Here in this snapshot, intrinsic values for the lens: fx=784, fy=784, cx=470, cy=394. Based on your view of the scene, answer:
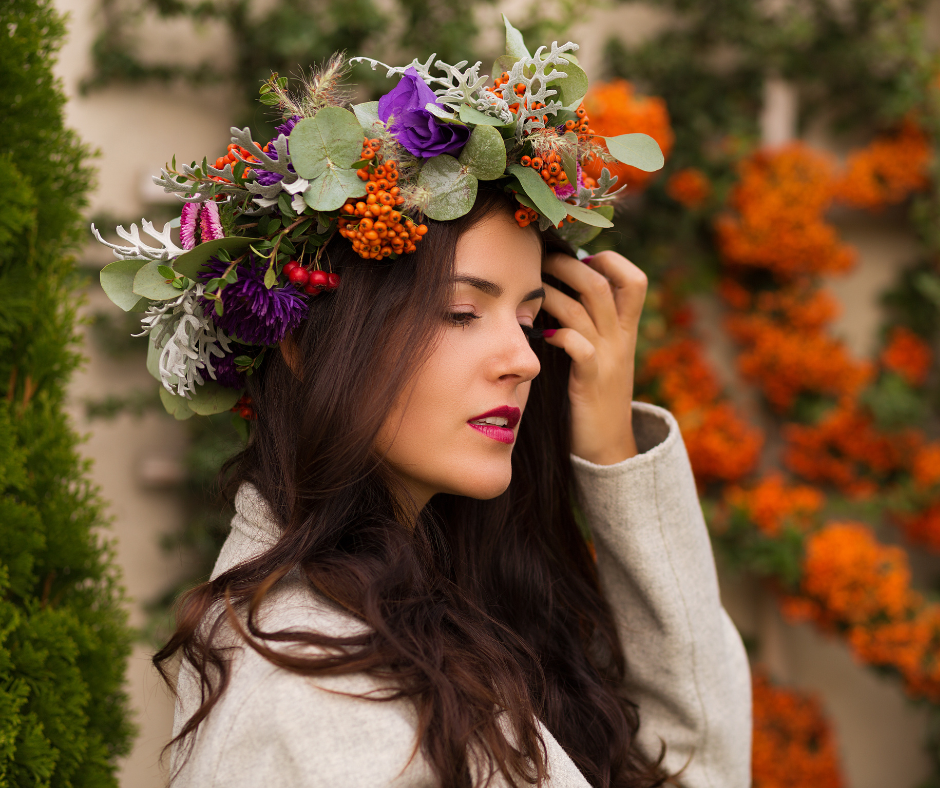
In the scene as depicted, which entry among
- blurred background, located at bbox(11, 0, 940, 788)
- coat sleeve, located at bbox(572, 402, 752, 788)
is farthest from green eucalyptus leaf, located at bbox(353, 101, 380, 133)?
blurred background, located at bbox(11, 0, 940, 788)

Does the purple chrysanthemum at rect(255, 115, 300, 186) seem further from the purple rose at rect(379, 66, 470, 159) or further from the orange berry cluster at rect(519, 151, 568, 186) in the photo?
the orange berry cluster at rect(519, 151, 568, 186)

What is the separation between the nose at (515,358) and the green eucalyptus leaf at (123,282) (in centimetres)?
62

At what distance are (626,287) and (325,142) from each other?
759mm

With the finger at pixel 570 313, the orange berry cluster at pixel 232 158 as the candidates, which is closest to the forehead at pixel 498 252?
the finger at pixel 570 313

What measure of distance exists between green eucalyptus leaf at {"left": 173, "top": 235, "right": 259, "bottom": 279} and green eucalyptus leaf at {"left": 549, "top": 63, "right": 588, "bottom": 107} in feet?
1.88

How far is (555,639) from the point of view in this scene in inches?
65.3

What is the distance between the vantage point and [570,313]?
5.38 ft

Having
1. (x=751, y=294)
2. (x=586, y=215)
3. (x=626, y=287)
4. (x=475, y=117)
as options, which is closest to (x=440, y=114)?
(x=475, y=117)

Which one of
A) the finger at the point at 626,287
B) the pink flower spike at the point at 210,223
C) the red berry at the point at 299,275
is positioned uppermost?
the pink flower spike at the point at 210,223

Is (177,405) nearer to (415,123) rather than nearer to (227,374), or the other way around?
(227,374)

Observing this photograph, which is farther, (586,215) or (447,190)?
(586,215)

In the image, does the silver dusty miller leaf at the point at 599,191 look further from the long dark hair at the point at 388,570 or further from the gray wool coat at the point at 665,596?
the gray wool coat at the point at 665,596

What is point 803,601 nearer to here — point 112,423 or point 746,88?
point 746,88

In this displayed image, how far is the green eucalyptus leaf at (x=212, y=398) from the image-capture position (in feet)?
4.66
